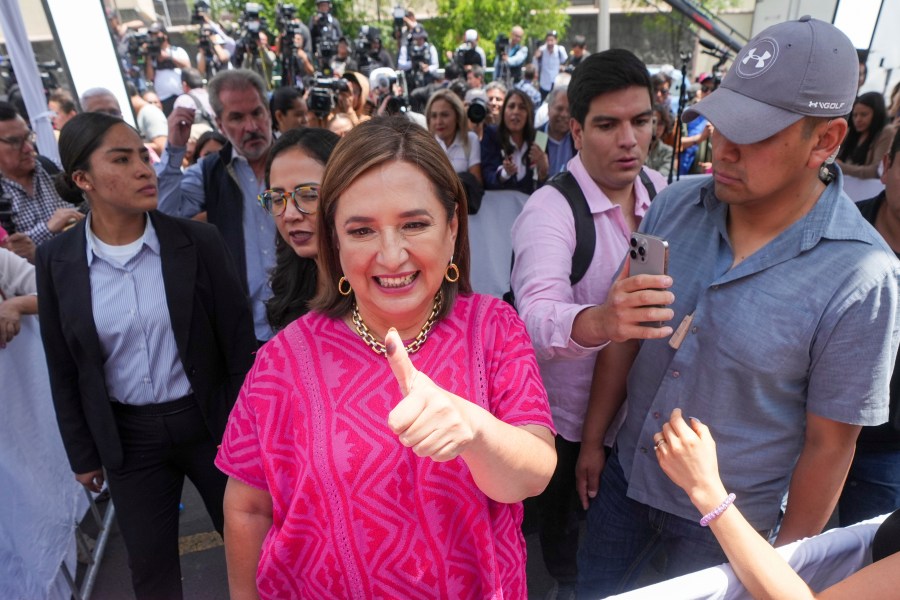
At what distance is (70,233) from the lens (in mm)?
1977

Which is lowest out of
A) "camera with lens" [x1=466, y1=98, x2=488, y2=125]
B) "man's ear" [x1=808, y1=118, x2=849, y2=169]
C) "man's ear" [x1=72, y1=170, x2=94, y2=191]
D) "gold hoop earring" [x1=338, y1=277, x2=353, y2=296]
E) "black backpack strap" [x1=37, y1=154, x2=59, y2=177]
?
"camera with lens" [x1=466, y1=98, x2=488, y2=125]

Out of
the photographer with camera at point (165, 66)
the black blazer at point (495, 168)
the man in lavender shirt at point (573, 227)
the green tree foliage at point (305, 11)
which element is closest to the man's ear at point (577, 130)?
the man in lavender shirt at point (573, 227)

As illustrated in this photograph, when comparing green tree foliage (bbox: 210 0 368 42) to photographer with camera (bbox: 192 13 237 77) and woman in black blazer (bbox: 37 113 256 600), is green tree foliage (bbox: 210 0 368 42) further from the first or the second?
woman in black blazer (bbox: 37 113 256 600)

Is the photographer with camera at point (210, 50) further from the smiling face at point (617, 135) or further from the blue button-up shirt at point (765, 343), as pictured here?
the blue button-up shirt at point (765, 343)

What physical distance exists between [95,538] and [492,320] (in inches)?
114

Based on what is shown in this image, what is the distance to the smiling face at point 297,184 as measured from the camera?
1.79 metres

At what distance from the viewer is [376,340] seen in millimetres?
1188

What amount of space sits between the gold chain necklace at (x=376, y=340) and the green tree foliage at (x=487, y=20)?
18992 mm

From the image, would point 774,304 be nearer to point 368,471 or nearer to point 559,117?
point 368,471

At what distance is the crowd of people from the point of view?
1.09m

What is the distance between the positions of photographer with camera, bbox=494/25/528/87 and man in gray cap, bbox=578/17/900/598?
40.8 ft

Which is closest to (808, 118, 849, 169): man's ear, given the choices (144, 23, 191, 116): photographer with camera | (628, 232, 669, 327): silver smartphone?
(628, 232, 669, 327): silver smartphone

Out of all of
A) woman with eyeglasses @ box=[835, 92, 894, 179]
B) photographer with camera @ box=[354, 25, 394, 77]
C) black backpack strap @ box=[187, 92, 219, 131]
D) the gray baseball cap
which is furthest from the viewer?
photographer with camera @ box=[354, 25, 394, 77]

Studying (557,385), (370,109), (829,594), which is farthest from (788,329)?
(370,109)
